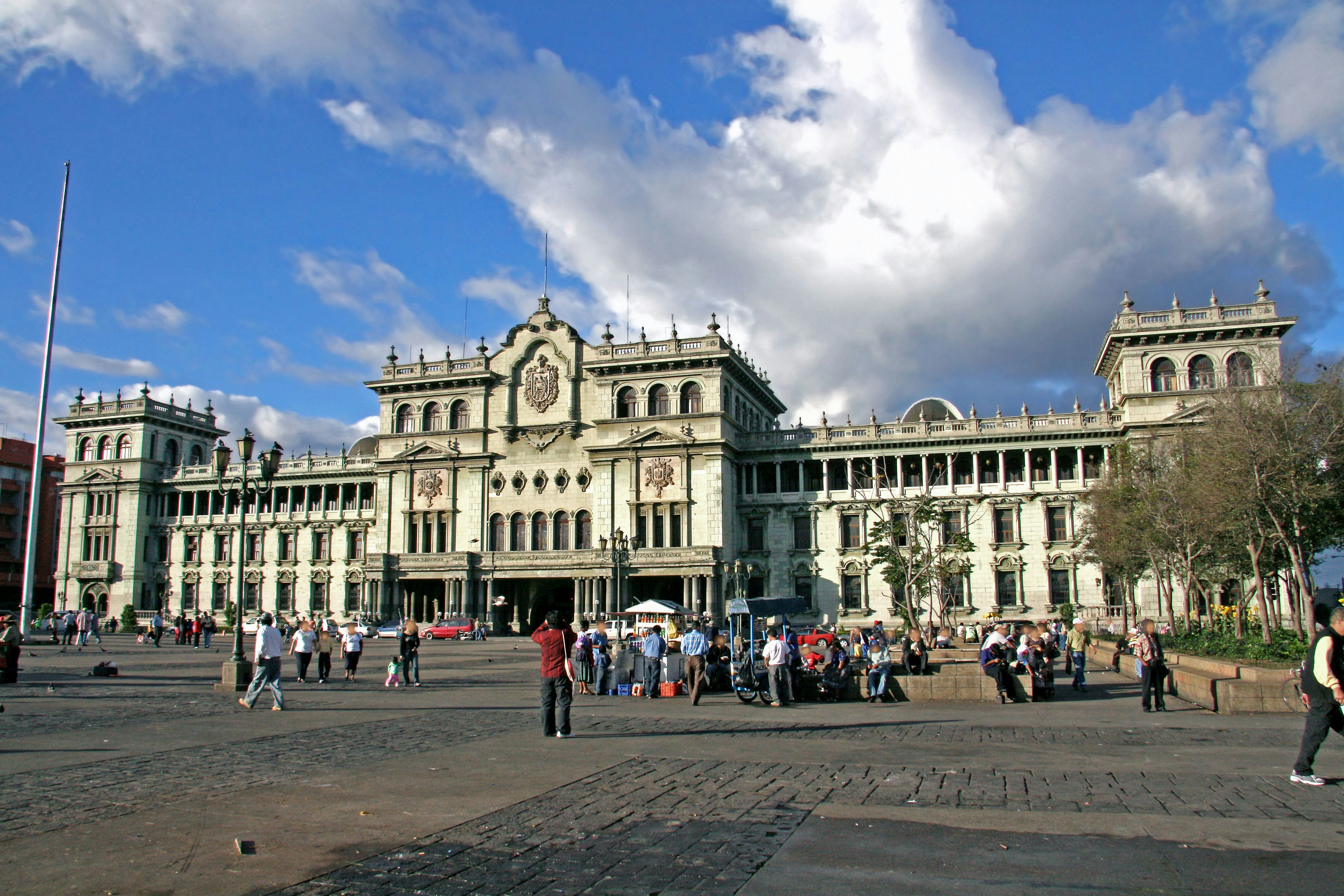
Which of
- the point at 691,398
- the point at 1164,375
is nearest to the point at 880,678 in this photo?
the point at 691,398

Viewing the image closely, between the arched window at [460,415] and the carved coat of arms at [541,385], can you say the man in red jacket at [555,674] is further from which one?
the arched window at [460,415]

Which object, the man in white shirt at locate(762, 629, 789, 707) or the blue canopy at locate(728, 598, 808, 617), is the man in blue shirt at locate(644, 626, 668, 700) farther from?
the blue canopy at locate(728, 598, 808, 617)

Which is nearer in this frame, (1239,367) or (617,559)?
(1239,367)

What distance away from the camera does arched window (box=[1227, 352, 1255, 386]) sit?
51.5 meters

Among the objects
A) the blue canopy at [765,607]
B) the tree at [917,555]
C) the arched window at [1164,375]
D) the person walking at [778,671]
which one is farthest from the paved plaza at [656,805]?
the arched window at [1164,375]

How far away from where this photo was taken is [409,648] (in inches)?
918

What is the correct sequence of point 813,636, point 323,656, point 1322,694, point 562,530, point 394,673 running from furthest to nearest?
point 562,530 < point 813,636 < point 323,656 < point 394,673 < point 1322,694

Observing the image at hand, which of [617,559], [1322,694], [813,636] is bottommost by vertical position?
[813,636]

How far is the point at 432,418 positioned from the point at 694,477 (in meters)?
19.2

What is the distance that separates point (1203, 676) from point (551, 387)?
4854 centimetres

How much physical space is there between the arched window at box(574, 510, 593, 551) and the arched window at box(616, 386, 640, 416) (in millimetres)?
6643

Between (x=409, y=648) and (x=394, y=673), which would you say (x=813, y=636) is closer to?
(x=409, y=648)

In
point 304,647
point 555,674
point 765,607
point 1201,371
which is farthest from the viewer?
point 1201,371

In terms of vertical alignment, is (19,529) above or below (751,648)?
above
